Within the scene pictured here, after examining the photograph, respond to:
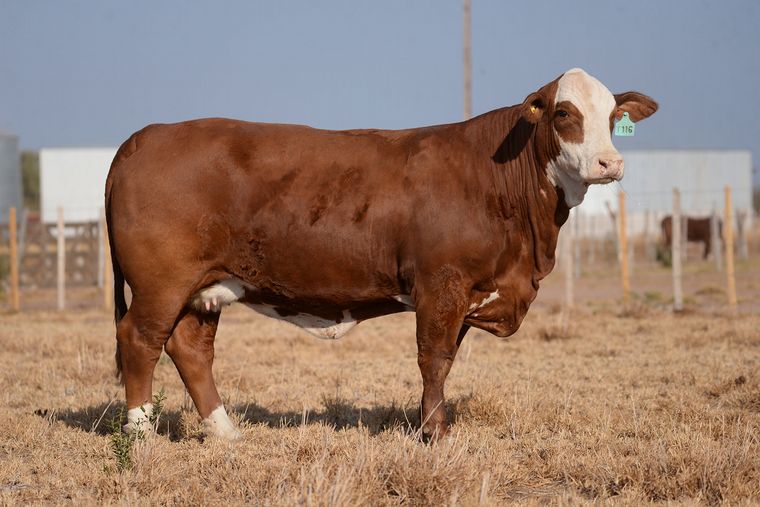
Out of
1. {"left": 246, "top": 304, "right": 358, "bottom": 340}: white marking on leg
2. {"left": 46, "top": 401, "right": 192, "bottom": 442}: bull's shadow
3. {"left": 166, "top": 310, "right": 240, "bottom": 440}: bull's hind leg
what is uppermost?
{"left": 246, "top": 304, "right": 358, "bottom": 340}: white marking on leg

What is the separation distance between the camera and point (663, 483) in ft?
14.7

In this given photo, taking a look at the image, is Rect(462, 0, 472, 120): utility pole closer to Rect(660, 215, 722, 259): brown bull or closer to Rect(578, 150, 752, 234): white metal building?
Rect(660, 215, 722, 259): brown bull

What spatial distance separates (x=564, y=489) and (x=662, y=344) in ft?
19.6

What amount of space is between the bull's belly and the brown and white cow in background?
0.01 meters

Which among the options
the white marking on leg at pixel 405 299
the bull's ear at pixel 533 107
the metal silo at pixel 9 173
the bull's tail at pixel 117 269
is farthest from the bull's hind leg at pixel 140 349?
the metal silo at pixel 9 173

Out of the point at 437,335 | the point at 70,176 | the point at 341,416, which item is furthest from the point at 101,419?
the point at 70,176

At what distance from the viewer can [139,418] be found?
5.77 m

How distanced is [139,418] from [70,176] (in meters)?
37.9

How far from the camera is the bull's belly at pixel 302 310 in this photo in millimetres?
5785

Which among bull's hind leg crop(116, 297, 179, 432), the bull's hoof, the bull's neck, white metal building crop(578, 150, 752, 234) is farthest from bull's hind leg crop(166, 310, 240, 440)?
white metal building crop(578, 150, 752, 234)

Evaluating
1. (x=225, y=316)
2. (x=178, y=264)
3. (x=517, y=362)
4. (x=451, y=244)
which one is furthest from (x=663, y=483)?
(x=225, y=316)

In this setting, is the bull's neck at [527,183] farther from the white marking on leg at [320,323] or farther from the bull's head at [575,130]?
the white marking on leg at [320,323]

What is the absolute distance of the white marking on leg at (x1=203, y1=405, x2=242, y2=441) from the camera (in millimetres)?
5824

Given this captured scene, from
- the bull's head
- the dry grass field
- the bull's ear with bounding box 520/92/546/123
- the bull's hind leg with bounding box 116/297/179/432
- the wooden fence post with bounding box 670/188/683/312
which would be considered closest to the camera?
the dry grass field
